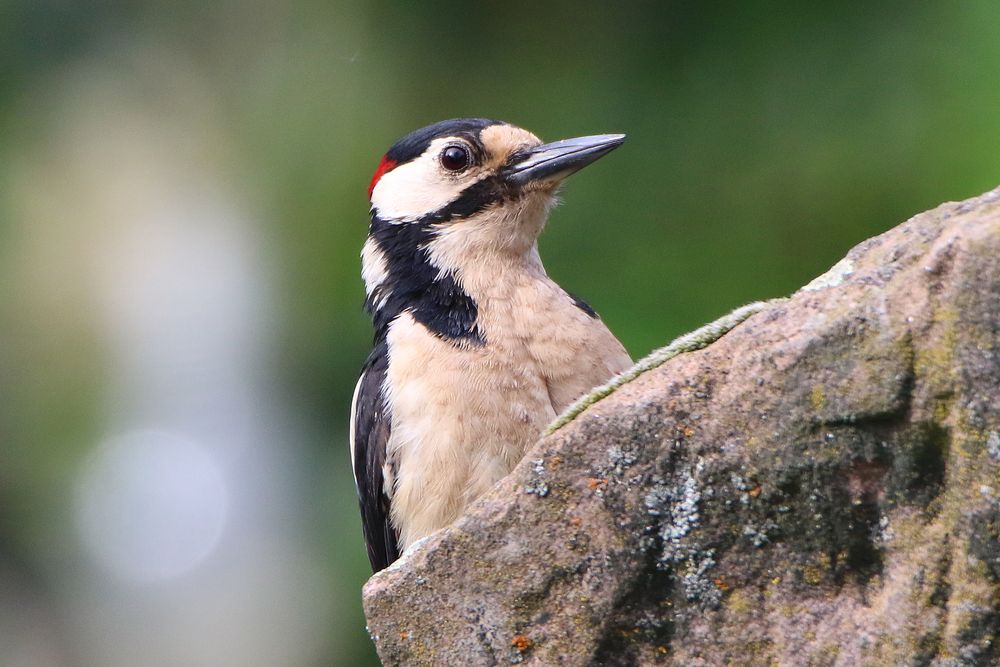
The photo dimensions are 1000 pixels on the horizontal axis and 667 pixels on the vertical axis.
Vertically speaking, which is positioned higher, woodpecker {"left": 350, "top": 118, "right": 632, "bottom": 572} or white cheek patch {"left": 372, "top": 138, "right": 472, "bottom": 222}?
white cheek patch {"left": 372, "top": 138, "right": 472, "bottom": 222}

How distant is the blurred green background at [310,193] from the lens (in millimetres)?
5766

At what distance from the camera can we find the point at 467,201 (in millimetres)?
4043

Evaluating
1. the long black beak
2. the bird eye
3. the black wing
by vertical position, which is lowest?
the black wing

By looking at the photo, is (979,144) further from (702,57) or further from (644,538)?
(644,538)

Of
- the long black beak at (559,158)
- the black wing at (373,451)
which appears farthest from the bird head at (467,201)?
the black wing at (373,451)

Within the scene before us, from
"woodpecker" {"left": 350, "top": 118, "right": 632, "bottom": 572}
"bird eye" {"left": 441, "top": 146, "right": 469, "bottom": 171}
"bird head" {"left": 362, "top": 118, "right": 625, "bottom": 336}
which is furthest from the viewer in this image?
"bird eye" {"left": 441, "top": 146, "right": 469, "bottom": 171}

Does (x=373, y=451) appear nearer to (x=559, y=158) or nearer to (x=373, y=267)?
(x=373, y=267)

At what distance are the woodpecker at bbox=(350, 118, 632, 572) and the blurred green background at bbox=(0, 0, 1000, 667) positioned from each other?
176 centimetres

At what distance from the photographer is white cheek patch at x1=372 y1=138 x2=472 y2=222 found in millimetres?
4098

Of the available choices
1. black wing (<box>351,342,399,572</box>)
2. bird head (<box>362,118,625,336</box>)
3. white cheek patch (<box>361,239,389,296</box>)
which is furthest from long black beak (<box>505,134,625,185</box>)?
black wing (<box>351,342,399,572</box>)

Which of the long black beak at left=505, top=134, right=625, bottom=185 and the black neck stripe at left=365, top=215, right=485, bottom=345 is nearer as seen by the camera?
the black neck stripe at left=365, top=215, right=485, bottom=345

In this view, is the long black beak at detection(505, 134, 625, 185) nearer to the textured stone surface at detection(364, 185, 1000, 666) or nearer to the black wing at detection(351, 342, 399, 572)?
the black wing at detection(351, 342, 399, 572)

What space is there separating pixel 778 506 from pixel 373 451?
6.30 feet

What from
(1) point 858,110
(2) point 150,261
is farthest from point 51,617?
(1) point 858,110
